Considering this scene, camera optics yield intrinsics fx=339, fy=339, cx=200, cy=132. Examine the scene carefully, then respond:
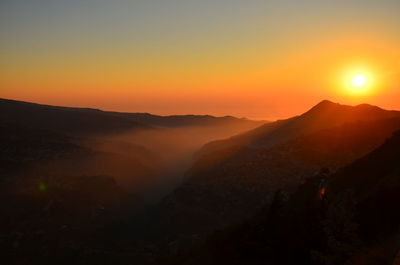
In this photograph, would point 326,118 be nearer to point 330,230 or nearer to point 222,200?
point 222,200

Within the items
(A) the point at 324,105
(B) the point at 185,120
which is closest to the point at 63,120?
(A) the point at 324,105

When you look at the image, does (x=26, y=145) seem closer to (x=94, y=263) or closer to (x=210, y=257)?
(x=94, y=263)

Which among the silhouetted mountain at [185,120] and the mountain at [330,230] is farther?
the silhouetted mountain at [185,120]

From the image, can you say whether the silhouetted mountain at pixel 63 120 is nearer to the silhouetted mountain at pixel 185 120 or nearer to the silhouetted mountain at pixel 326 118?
the silhouetted mountain at pixel 185 120

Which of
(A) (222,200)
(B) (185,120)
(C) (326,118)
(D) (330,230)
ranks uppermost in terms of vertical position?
(B) (185,120)

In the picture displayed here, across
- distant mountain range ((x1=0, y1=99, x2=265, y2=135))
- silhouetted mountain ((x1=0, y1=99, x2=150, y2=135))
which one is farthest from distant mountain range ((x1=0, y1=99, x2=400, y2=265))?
silhouetted mountain ((x1=0, y1=99, x2=150, y2=135))

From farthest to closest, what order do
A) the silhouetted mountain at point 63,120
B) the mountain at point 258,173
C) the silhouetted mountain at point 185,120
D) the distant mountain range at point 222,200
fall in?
1. the silhouetted mountain at point 185,120
2. the silhouetted mountain at point 63,120
3. the mountain at point 258,173
4. the distant mountain range at point 222,200

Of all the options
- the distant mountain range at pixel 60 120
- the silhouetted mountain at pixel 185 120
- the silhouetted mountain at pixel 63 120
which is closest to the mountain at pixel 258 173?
the distant mountain range at pixel 60 120

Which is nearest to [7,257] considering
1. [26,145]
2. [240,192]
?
[240,192]

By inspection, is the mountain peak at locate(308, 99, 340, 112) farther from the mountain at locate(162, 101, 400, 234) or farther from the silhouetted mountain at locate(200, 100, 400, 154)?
the mountain at locate(162, 101, 400, 234)
